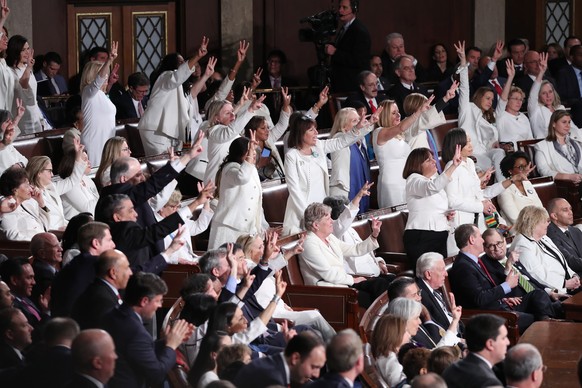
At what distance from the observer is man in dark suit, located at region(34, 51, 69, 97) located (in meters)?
11.8

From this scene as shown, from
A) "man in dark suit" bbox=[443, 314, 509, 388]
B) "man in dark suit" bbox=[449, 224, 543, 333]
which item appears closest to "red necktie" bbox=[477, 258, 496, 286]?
"man in dark suit" bbox=[449, 224, 543, 333]

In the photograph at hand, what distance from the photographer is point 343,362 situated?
5277 millimetres

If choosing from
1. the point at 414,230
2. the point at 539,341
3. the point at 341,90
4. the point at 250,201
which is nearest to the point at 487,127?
the point at 341,90

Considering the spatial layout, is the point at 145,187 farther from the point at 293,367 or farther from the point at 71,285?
the point at 293,367

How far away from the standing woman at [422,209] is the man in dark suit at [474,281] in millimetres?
642

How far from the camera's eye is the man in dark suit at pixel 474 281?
26.7ft

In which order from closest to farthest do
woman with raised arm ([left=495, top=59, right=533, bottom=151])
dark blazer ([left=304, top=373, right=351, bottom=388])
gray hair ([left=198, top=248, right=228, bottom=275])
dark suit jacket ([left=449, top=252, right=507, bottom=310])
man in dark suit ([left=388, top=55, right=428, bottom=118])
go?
dark blazer ([left=304, top=373, right=351, bottom=388]) < gray hair ([left=198, top=248, right=228, bottom=275]) < dark suit jacket ([left=449, top=252, right=507, bottom=310]) < man in dark suit ([left=388, top=55, right=428, bottom=118]) < woman with raised arm ([left=495, top=59, right=533, bottom=151])

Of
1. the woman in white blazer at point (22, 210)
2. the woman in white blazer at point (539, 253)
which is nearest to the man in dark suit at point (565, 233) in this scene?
the woman in white blazer at point (539, 253)

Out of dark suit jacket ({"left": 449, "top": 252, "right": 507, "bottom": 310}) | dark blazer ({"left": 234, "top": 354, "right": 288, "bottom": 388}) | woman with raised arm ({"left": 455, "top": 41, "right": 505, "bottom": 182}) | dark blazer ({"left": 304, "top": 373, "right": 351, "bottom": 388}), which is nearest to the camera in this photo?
dark blazer ({"left": 304, "top": 373, "right": 351, "bottom": 388})

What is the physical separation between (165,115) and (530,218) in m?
3.02

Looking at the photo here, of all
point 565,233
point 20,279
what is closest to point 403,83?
point 565,233

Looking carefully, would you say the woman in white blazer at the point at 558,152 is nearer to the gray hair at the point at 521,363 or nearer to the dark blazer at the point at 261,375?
the gray hair at the point at 521,363

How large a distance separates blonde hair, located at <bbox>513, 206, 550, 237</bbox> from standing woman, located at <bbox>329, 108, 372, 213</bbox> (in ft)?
4.00

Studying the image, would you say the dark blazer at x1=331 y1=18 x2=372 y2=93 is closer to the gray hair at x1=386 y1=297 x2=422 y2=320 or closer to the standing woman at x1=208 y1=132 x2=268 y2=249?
the standing woman at x1=208 y1=132 x2=268 y2=249
